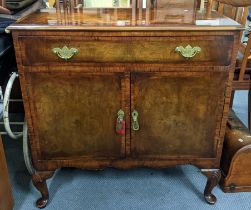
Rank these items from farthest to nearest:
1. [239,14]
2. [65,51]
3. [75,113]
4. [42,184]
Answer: [239,14] < [42,184] < [75,113] < [65,51]

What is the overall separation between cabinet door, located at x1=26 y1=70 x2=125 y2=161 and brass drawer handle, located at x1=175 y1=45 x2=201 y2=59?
0.77 ft

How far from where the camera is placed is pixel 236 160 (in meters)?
1.43

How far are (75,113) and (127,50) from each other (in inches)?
13.1

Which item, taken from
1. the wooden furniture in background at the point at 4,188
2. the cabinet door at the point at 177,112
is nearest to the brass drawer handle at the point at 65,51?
the cabinet door at the point at 177,112

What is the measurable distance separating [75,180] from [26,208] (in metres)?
0.28

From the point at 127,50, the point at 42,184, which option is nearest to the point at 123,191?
the point at 42,184

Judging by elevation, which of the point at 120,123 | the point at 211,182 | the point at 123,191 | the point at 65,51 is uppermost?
the point at 65,51

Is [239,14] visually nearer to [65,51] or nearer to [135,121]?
[135,121]

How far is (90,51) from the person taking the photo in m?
1.13

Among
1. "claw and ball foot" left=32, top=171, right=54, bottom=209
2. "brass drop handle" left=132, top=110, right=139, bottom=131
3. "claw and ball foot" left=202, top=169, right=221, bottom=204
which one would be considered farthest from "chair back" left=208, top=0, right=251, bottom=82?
"claw and ball foot" left=32, top=171, right=54, bottom=209

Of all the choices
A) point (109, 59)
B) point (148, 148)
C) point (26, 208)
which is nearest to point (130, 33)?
point (109, 59)

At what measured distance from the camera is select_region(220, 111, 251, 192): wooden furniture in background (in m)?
1.42

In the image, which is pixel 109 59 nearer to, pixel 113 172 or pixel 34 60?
pixel 34 60

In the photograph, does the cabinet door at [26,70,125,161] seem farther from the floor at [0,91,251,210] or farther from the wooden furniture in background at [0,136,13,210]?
the floor at [0,91,251,210]
